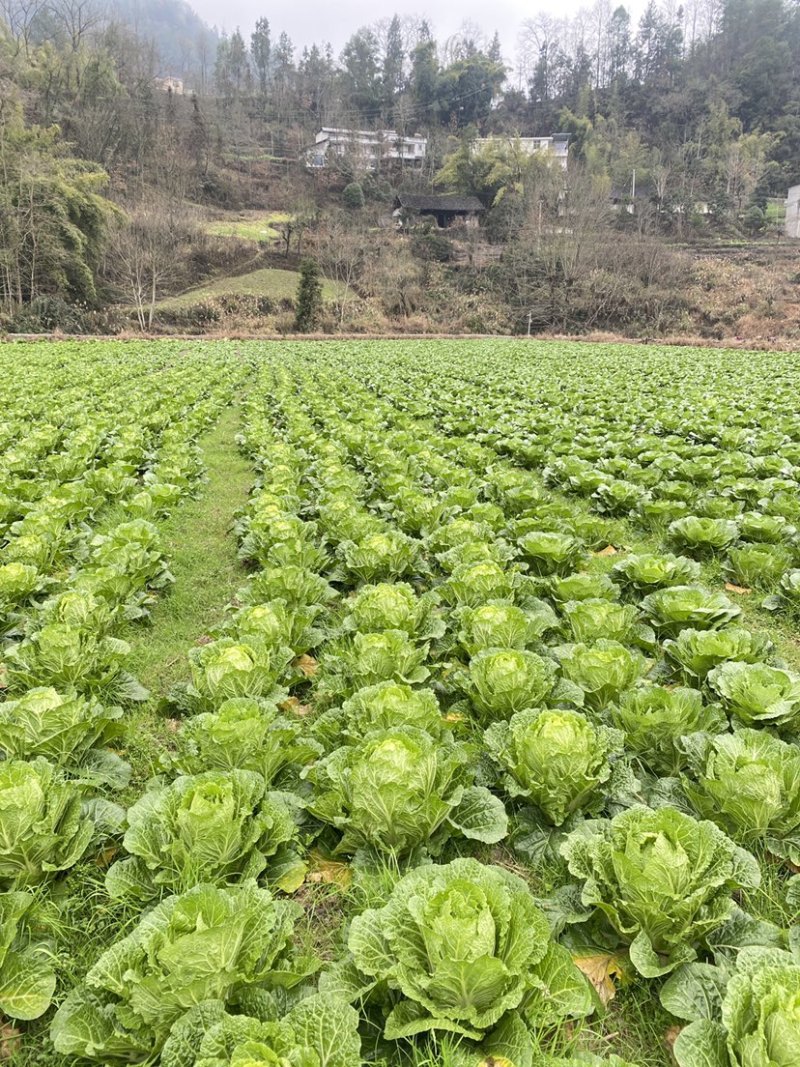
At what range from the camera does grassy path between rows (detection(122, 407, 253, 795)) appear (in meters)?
3.22

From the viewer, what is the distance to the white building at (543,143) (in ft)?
218

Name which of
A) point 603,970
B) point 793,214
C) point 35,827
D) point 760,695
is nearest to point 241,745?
Answer: point 35,827

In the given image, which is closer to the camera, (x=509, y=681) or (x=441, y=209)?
(x=509, y=681)

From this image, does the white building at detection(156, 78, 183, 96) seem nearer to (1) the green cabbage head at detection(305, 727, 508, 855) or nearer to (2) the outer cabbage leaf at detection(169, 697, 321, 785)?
(2) the outer cabbage leaf at detection(169, 697, 321, 785)

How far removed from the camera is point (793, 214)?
6100 centimetres

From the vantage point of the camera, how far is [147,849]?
2.14 metres

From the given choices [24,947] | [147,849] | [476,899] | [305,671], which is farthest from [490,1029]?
[305,671]

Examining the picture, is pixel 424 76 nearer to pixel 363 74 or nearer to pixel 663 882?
pixel 363 74

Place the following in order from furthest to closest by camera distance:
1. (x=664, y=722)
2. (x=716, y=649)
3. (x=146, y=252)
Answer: (x=146, y=252) < (x=716, y=649) < (x=664, y=722)

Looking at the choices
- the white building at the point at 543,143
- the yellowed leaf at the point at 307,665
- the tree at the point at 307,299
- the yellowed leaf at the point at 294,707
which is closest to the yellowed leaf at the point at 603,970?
the yellowed leaf at the point at 294,707

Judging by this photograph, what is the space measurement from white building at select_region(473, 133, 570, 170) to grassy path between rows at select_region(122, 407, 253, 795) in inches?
2819

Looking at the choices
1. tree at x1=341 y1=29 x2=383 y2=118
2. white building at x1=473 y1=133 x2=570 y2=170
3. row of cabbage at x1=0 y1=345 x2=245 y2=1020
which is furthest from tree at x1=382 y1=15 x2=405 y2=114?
row of cabbage at x1=0 y1=345 x2=245 y2=1020

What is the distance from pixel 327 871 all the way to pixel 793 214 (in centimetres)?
7722

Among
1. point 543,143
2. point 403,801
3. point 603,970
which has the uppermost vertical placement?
point 543,143
